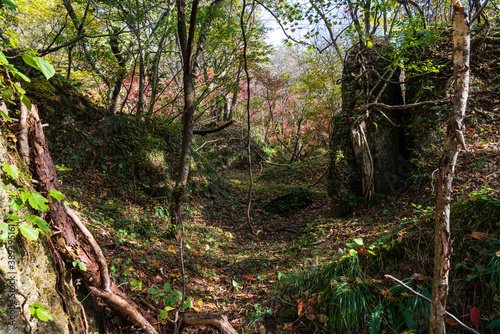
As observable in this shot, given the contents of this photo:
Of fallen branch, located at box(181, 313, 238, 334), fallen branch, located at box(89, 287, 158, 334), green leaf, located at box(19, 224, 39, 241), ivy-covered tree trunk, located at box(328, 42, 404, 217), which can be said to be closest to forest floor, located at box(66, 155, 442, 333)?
fallen branch, located at box(181, 313, 238, 334)

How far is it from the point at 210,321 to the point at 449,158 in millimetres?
2342

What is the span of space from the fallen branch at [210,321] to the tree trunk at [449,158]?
5.23 ft

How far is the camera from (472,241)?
233cm

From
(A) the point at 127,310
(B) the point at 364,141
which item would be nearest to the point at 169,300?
(A) the point at 127,310

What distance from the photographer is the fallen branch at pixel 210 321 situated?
7.63 feet

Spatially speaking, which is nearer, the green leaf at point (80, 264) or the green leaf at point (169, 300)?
the green leaf at point (80, 264)

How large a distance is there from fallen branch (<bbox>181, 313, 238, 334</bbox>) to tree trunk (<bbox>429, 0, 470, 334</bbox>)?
1.59 metres

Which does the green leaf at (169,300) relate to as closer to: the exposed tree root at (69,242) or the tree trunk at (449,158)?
the exposed tree root at (69,242)

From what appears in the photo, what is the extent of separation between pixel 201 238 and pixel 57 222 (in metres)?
3.24

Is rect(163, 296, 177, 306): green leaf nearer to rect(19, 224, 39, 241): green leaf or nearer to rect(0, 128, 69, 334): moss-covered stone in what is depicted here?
rect(0, 128, 69, 334): moss-covered stone

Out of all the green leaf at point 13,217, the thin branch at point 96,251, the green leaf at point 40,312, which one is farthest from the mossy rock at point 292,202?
the green leaf at point 13,217

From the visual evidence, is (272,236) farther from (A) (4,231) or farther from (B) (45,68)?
(B) (45,68)

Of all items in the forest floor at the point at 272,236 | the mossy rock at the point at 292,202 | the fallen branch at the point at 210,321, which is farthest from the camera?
the mossy rock at the point at 292,202

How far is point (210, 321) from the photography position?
94.3 inches
